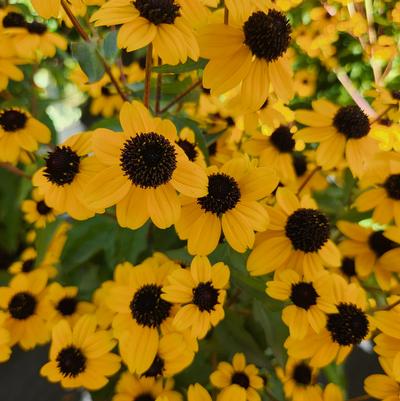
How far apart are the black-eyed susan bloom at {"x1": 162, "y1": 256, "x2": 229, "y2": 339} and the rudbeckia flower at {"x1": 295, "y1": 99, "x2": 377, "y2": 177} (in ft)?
0.90

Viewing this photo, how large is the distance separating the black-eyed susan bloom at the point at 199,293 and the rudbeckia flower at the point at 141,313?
50mm

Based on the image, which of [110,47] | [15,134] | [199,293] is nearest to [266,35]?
[110,47]

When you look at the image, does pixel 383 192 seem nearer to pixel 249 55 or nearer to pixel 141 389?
pixel 249 55

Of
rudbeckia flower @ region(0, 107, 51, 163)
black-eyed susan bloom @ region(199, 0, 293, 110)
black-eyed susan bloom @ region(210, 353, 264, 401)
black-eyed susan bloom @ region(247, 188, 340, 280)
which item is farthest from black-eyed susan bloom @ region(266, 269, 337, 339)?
rudbeckia flower @ region(0, 107, 51, 163)

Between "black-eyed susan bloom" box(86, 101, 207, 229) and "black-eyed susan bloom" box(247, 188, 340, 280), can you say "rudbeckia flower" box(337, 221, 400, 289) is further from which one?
"black-eyed susan bloom" box(86, 101, 207, 229)

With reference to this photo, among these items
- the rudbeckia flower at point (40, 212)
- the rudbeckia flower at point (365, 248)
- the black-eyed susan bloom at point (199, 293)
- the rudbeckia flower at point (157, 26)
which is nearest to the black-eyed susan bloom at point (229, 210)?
the black-eyed susan bloom at point (199, 293)

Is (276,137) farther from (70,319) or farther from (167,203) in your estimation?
(70,319)

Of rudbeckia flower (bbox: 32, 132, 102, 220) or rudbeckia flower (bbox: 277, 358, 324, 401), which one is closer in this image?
rudbeckia flower (bbox: 32, 132, 102, 220)

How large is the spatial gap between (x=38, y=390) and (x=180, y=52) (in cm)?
123

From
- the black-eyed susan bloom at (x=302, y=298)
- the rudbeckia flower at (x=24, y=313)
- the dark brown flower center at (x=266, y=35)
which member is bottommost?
the rudbeckia flower at (x=24, y=313)

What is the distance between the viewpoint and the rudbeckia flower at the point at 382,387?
0.49 meters

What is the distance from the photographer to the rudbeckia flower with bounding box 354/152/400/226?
66 centimetres

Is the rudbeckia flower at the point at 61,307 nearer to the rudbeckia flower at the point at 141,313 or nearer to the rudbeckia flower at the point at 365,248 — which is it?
the rudbeckia flower at the point at 141,313

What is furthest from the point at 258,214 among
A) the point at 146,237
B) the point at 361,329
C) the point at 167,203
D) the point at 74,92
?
the point at 74,92
